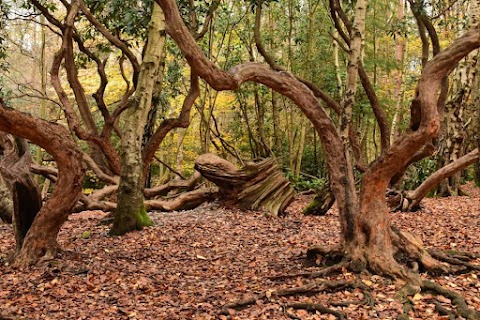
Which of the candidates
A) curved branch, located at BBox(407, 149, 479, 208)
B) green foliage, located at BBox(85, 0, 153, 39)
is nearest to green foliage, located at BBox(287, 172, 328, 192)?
curved branch, located at BBox(407, 149, 479, 208)

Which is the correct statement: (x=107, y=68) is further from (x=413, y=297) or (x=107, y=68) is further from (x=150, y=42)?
(x=413, y=297)

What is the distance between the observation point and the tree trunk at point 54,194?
6.09m

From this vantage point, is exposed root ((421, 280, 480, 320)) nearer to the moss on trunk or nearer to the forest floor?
the forest floor

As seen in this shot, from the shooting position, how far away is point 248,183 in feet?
36.0

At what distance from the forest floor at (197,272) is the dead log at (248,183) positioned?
81 centimetres

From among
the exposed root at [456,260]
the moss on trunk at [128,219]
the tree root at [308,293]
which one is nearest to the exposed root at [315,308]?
the tree root at [308,293]

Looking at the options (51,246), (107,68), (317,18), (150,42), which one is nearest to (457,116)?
(317,18)

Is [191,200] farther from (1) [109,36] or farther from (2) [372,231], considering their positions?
(2) [372,231]

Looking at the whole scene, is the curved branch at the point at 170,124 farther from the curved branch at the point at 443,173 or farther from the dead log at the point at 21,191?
the curved branch at the point at 443,173

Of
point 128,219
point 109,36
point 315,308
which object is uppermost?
point 109,36

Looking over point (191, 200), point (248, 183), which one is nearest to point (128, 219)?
point (191, 200)

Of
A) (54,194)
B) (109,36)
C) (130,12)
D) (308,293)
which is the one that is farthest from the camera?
(130,12)

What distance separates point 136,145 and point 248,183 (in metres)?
3.31

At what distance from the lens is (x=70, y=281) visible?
5.93m
